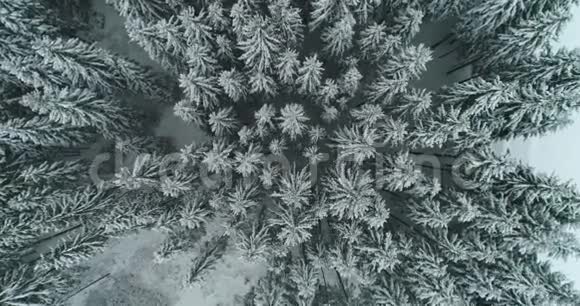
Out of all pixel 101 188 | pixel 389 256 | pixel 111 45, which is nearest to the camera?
pixel 389 256

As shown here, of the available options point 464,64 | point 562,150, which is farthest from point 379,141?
point 562,150

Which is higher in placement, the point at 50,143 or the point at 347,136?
the point at 50,143

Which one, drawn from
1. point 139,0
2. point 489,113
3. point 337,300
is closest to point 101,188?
point 139,0

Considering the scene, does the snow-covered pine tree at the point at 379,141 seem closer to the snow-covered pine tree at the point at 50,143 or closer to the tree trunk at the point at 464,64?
the tree trunk at the point at 464,64

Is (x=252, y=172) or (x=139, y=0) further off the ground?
(x=139, y=0)

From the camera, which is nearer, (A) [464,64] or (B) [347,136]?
(B) [347,136]

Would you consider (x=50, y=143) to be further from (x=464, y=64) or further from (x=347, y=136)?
(x=464, y=64)

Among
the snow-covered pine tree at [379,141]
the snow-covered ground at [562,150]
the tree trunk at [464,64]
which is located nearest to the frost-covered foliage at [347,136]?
the snow-covered pine tree at [379,141]

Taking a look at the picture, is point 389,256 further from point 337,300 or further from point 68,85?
point 68,85
